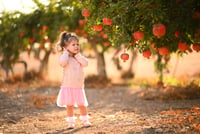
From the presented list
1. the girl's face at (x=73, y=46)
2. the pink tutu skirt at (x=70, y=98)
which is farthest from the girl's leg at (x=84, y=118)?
the girl's face at (x=73, y=46)

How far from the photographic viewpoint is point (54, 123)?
441 centimetres

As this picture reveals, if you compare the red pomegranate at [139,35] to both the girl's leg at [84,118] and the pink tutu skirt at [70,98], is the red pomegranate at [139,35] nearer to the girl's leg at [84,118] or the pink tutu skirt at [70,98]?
the pink tutu skirt at [70,98]

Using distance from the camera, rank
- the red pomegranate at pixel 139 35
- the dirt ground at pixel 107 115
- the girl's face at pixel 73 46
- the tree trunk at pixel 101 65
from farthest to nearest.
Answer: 1. the tree trunk at pixel 101 65
2. the girl's face at pixel 73 46
3. the dirt ground at pixel 107 115
4. the red pomegranate at pixel 139 35

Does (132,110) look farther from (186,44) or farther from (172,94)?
(186,44)

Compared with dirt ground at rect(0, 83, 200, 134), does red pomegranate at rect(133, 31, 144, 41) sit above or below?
above

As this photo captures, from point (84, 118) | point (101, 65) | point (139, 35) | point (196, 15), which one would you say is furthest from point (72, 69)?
point (101, 65)

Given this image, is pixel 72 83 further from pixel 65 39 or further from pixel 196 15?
pixel 196 15

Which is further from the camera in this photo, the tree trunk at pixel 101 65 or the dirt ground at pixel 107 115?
the tree trunk at pixel 101 65

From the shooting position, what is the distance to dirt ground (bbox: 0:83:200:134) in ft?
12.1

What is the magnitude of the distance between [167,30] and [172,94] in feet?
10.8

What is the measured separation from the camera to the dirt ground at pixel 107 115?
12.1 feet

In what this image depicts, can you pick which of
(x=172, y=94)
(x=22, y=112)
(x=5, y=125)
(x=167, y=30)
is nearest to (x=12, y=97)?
(x=22, y=112)

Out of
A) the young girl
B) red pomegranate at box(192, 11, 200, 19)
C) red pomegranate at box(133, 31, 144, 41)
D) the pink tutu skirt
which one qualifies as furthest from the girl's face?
red pomegranate at box(192, 11, 200, 19)

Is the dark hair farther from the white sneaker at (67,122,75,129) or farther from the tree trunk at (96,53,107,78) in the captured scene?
the tree trunk at (96,53,107,78)
